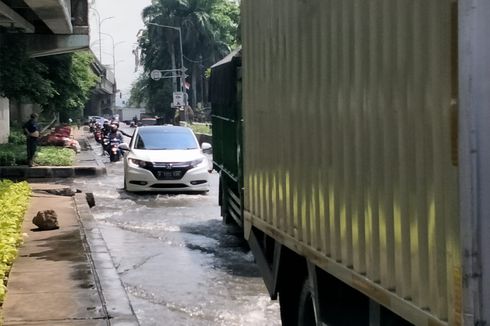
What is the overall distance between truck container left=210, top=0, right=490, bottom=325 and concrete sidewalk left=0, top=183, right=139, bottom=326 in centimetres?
Result: 170

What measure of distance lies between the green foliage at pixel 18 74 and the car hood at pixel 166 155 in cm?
818

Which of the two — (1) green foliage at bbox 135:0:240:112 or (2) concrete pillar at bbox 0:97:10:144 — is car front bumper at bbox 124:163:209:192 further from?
(1) green foliage at bbox 135:0:240:112

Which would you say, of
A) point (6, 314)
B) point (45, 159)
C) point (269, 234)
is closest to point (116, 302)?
point (6, 314)

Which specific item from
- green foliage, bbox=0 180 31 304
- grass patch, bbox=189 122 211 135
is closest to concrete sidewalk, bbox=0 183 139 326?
green foliage, bbox=0 180 31 304

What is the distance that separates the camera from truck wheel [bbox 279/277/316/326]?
5172 mm

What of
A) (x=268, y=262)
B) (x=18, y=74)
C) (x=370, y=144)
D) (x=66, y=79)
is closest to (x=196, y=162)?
(x=18, y=74)

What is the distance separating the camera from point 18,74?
25.7m

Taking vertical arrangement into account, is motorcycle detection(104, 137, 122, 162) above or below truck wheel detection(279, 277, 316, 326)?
below

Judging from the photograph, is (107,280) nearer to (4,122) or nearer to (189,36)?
(4,122)

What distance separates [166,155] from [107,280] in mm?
10491

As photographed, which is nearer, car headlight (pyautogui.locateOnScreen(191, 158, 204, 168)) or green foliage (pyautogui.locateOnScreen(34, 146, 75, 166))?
car headlight (pyautogui.locateOnScreen(191, 158, 204, 168))

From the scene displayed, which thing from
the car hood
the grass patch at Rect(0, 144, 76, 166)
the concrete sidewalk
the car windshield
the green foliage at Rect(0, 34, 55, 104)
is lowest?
the concrete sidewalk

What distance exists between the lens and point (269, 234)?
18.8 feet

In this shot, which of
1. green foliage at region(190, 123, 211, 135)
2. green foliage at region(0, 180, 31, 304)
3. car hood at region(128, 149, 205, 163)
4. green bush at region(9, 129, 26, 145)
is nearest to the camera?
green foliage at region(0, 180, 31, 304)
